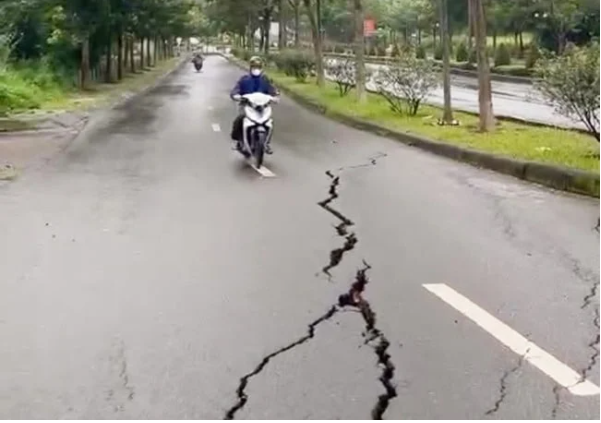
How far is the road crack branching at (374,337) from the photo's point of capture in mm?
4758

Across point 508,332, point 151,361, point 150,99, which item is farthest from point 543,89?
point 150,99

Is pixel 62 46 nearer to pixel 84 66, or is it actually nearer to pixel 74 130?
pixel 84 66

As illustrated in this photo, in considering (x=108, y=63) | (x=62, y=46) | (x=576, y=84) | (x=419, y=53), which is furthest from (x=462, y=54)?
(x=576, y=84)

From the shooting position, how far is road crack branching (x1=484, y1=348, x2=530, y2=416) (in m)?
4.66

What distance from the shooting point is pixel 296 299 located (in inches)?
263

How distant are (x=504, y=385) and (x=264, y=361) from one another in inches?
49.8

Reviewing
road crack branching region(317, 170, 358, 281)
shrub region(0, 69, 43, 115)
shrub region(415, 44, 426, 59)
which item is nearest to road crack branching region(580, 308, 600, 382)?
road crack branching region(317, 170, 358, 281)

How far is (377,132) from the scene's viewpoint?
2048 cm

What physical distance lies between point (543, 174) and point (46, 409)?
9.42 meters

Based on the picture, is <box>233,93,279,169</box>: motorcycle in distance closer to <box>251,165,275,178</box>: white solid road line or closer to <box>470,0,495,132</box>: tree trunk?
<box>251,165,275,178</box>: white solid road line

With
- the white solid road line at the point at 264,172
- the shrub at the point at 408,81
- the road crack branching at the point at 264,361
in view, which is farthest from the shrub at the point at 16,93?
the road crack branching at the point at 264,361

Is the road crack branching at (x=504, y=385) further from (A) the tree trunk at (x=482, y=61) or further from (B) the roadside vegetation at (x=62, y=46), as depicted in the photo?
(B) the roadside vegetation at (x=62, y=46)

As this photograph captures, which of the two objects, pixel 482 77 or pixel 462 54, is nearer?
pixel 482 77

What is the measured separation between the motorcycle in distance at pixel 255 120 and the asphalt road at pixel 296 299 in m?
1.93
